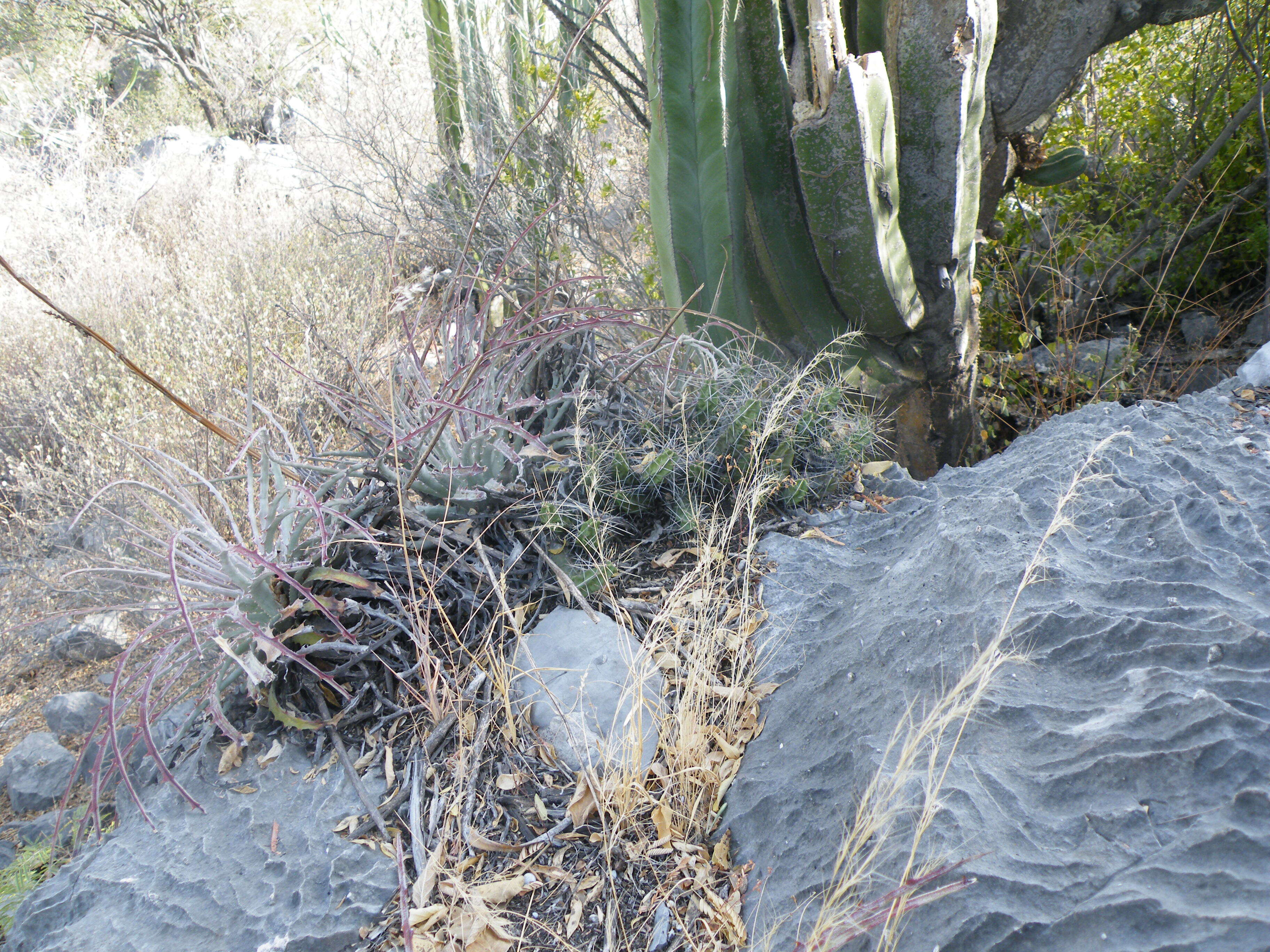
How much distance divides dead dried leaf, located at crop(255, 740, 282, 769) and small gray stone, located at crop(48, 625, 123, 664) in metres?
2.27

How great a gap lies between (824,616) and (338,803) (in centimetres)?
127

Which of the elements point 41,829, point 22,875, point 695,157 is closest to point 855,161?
point 695,157

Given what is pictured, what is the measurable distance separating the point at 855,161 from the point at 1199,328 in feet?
8.67

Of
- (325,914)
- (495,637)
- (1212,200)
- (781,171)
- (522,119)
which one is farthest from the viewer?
(522,119)

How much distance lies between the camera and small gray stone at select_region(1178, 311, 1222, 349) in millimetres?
4043

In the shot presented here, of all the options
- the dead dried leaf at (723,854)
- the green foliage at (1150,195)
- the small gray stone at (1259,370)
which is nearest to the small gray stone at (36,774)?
the dead dried leaf at (723,854)

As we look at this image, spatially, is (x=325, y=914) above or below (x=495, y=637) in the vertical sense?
below

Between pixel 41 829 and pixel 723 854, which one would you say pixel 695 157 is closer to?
pixel 723 854

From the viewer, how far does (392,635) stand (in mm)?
2010

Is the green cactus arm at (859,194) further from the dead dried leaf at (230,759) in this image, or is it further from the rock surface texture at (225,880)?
the dead dried leaf at (230,759)

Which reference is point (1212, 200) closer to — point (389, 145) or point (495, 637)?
point (495, 637)

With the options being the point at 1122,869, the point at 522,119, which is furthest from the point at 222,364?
the point at 1122,869

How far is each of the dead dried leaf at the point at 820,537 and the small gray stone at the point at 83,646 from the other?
10.6 feet

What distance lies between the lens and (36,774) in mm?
2852
